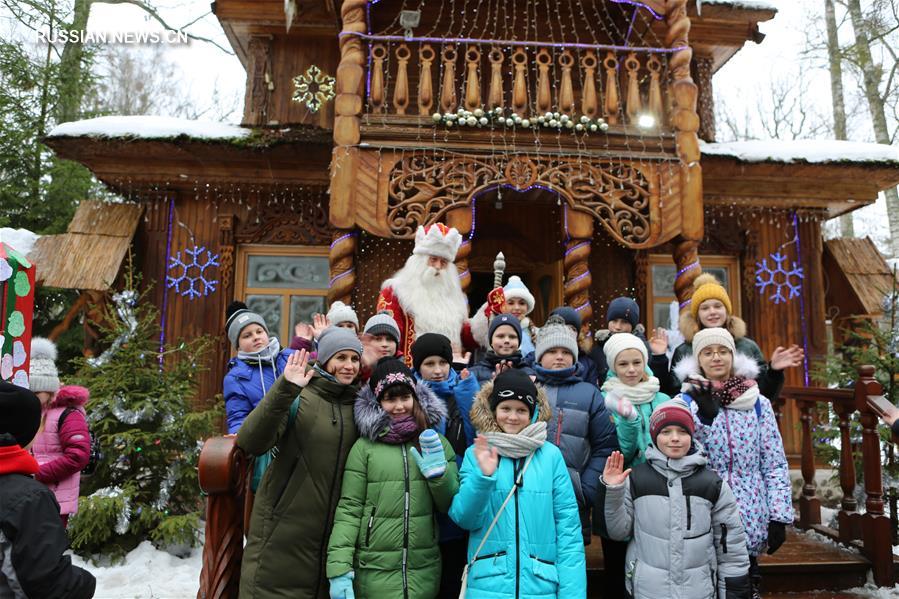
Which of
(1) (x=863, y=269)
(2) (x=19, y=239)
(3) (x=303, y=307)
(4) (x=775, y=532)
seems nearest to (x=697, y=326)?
(4) (x=775, y=532)

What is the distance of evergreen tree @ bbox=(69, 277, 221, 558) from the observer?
448cm

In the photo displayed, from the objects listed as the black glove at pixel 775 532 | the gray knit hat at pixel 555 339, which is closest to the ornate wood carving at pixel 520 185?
the gray knit hat at pixel 555 339

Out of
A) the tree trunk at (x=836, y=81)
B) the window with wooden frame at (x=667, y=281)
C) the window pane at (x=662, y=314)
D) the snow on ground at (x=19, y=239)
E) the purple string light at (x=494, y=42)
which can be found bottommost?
the window pane at (x=662, y=314)

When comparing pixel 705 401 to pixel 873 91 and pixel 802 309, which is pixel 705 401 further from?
pixel 873 91

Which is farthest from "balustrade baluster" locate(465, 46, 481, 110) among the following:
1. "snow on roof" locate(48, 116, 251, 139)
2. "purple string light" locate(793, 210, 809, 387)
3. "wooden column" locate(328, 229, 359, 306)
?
"purple string light" locate(793, 210, 809, 387)

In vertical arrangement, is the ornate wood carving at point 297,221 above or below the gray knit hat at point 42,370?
above

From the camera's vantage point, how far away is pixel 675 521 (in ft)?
8.21

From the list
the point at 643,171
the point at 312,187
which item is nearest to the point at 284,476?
the point at 643,171

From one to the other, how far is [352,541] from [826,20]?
16.6 metres

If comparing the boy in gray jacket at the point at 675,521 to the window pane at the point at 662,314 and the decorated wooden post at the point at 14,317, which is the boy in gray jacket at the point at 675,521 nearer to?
the decorated wooden post at the point at 14,317

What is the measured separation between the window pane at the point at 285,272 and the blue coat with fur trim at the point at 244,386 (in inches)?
176

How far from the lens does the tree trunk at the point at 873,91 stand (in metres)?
12.4

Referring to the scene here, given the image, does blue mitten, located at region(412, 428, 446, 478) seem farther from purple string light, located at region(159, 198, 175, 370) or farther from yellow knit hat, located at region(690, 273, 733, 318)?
purple string light, located at region(159, 198, 175, 370)

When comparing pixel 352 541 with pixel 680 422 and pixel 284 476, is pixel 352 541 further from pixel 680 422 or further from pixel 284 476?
pixel 680 422
